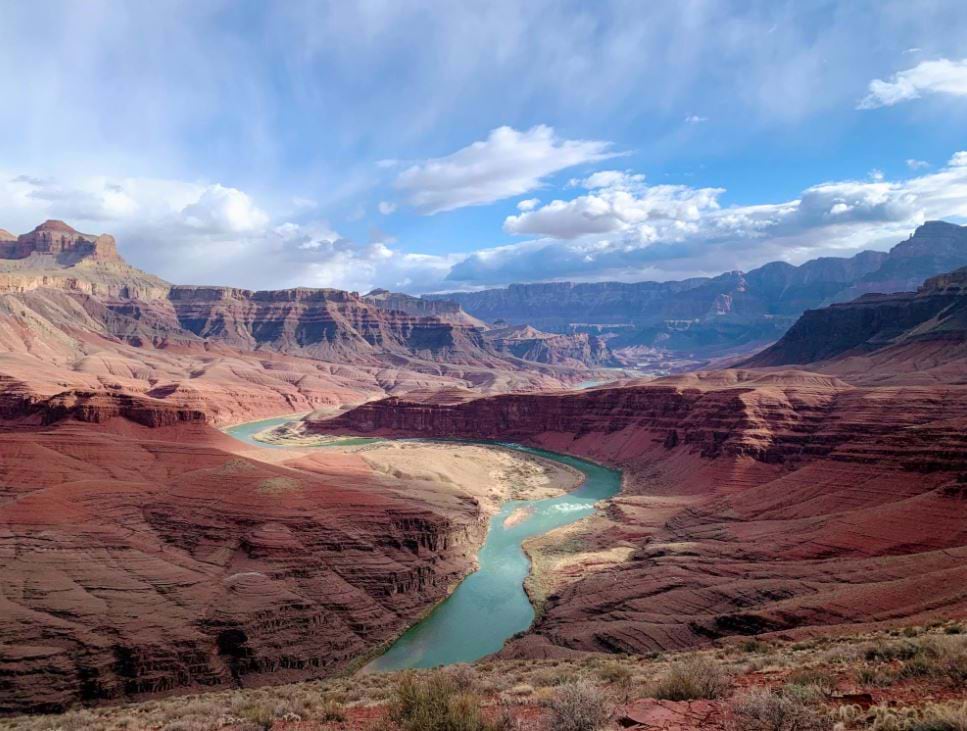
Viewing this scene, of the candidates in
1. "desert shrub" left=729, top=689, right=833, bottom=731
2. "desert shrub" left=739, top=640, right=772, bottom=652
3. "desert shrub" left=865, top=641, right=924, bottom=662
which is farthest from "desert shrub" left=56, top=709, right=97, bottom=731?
"desert shrub" left=739, top=640, right=772, bottom=652

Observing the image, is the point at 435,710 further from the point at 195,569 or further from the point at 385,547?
the point at 385,547

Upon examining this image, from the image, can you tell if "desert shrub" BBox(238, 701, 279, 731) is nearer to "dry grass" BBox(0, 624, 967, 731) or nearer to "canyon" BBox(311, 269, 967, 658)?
"dry grass" BBox(0, 624, 967, 731)

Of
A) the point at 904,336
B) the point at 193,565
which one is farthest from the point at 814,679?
the point at 904,336

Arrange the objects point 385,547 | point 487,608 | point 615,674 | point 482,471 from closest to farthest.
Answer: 1. point 615,674
2. point 487,608
3. point 385,547
4. point 482,471

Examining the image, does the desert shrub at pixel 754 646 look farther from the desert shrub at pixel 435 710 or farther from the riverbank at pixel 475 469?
the riverbank at pixel 475 469

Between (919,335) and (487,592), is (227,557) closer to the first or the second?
(487,592)

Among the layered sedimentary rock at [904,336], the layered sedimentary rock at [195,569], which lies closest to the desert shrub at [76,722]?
the layered sedimentary rock at [195,569]
